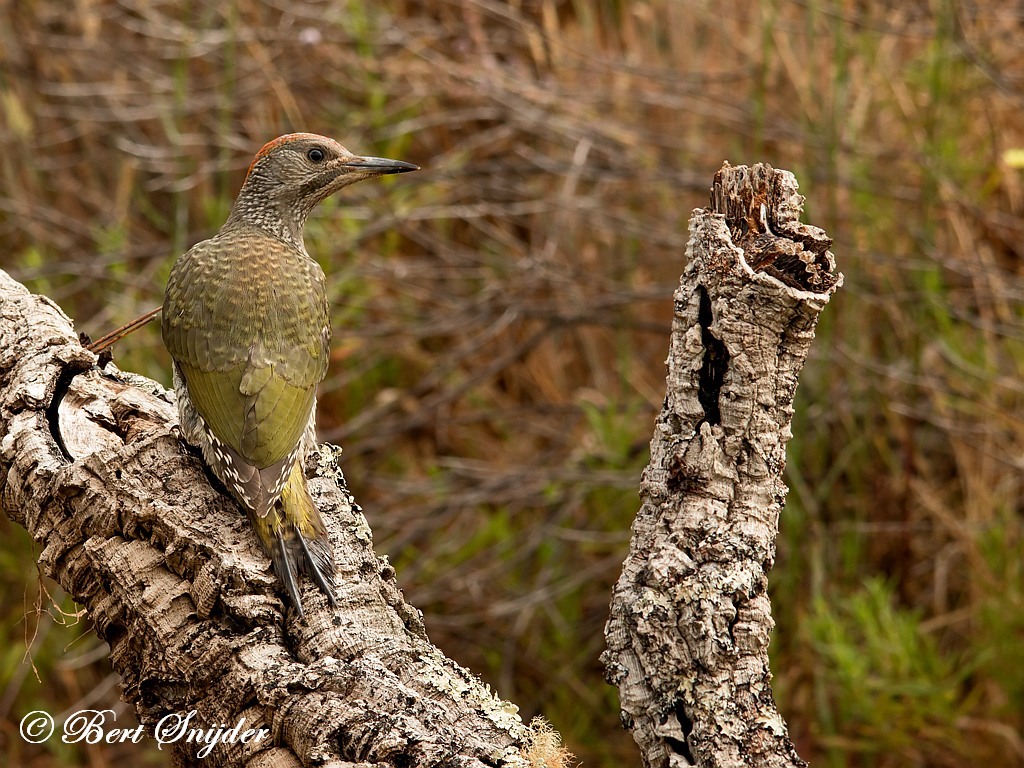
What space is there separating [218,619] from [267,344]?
3.39ft

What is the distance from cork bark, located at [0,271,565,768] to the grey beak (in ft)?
4.03

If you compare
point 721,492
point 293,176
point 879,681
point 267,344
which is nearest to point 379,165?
point 293,176

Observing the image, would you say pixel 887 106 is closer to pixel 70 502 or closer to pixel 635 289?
pixel 635 289

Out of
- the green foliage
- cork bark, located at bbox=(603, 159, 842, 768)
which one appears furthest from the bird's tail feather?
the green foliage

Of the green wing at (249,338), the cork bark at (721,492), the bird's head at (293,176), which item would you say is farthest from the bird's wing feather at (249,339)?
the cork bark at (721,492)

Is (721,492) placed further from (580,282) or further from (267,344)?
(580,282)

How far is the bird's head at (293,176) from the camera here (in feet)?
12.4

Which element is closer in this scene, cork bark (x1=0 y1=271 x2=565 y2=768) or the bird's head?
cork bark (x1=0 y1=271 x2=565 y2=768)

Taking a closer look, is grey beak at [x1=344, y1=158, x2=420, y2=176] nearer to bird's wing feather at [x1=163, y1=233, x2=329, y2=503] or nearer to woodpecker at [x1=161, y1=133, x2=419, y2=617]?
woodpecker at [x1=161, y1=133, x2=419, y2=617]

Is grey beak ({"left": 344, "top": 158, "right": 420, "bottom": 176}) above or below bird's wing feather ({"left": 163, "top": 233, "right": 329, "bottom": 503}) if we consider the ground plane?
above

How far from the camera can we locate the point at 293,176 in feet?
12.5

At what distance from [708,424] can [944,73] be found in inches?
136

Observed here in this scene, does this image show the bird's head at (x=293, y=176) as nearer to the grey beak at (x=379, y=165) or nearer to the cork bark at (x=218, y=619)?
the grey beak at (x=379, y=165)

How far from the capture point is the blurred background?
470 cm
